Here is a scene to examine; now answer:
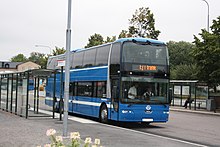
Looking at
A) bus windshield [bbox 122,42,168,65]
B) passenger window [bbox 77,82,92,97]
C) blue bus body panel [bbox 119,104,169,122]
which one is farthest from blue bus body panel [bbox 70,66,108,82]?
blue bus body panel [bbox 119,104,169,122]

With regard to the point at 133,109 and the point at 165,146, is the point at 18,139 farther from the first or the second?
the point at 133,109

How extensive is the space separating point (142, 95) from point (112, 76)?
161cm

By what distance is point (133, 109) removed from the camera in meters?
17.7

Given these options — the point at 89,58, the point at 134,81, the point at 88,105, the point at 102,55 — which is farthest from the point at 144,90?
the point at 89,58

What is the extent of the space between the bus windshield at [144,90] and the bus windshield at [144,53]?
0.80 metres

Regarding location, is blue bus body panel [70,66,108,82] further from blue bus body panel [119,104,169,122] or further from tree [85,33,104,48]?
tree [85,33,104,48]

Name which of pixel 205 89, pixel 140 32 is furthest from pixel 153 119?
pixel 140 32

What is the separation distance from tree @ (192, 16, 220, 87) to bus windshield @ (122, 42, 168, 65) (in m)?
15.9

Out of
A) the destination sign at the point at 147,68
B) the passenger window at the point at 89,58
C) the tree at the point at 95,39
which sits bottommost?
the destination sign at the point at 147,68

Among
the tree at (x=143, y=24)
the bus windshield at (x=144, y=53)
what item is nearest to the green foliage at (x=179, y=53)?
the tree at (x=143, y=24)

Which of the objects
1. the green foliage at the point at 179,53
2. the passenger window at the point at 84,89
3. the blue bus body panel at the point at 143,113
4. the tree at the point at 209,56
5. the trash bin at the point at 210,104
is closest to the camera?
the blue bus body panel at the point at 143,113

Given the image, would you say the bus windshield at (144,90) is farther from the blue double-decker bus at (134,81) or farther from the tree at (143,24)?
the tree at (143,24)

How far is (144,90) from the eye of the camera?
1797cm

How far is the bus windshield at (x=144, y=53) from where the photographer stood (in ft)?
58.6
